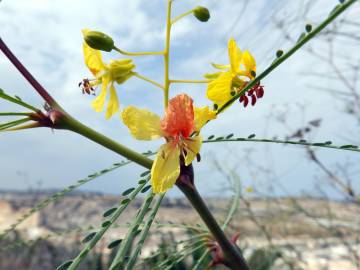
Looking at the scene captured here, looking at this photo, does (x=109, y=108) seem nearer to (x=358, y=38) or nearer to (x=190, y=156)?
(x=190, y=156)

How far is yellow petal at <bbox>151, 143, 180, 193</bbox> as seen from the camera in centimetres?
59

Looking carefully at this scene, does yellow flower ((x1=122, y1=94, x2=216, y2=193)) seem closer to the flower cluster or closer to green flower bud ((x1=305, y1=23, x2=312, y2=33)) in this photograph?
the flower cluster

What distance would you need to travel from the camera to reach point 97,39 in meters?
0.70

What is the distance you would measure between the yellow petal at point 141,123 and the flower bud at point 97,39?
12cm

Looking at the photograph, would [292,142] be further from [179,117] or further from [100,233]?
[100,233]

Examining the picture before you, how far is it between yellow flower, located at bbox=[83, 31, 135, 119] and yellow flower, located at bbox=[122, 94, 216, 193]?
157 millimetres

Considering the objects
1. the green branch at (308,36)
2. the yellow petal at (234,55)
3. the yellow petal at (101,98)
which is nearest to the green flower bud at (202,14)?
the yellow petal at (234,55)

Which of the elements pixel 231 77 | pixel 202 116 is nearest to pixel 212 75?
pixel 231 77

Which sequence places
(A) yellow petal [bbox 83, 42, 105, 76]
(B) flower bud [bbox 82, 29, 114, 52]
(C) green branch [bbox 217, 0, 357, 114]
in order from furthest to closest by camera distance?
(A) yellow petal [bbox 83, 42, 105, 76] → (B) flower bud [bbox 82, 29, 114, 52] → (C) green branch [bbox 217, 0, 357, 114]

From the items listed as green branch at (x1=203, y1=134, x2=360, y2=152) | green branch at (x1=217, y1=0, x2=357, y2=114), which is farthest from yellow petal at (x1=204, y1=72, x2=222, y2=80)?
green branch at (x1=217, y1=0, x2=357, y2=114)

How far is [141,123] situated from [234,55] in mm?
191

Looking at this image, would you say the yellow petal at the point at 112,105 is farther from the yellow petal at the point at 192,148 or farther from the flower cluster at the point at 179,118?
the yellow petal at the point at 192,148

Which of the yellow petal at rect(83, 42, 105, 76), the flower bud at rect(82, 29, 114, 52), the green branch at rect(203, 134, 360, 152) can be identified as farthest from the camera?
the yellow petal at rect(83, 42, 105, 76)

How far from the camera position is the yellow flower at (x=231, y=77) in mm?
686
